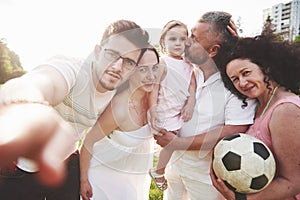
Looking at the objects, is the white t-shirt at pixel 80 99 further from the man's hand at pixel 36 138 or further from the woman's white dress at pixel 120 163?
the man's hand at pixel 36 138

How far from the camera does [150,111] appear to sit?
9.31 ft

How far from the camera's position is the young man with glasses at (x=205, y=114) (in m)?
2.61

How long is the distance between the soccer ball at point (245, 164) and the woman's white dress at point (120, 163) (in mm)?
660

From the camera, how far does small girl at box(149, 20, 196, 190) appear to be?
2.88 meters

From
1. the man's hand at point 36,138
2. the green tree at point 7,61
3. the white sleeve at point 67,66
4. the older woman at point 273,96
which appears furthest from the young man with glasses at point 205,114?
the green tree at point 7,61

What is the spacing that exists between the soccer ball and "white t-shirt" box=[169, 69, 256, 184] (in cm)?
30

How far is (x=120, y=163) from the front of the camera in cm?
271

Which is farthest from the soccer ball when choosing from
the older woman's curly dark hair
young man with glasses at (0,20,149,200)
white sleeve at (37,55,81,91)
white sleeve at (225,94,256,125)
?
white sleeve at (37,55,81,91)

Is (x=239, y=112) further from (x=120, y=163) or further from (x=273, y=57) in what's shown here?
(x=120, y=163)

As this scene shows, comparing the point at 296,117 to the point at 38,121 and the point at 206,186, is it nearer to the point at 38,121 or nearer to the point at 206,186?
the point at 206,186

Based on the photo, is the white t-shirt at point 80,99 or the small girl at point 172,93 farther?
the small girl at point 172,93

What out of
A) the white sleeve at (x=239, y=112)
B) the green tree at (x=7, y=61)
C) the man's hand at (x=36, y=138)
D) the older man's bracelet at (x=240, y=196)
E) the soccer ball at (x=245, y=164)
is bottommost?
the green tree at (x=7, y=61)

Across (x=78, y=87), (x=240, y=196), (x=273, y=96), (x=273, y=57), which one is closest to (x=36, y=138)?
(x=78, y=87)

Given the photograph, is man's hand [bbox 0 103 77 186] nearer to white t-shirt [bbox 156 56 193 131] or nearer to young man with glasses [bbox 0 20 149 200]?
young man with glasses [bbox 0 20 149 200]
